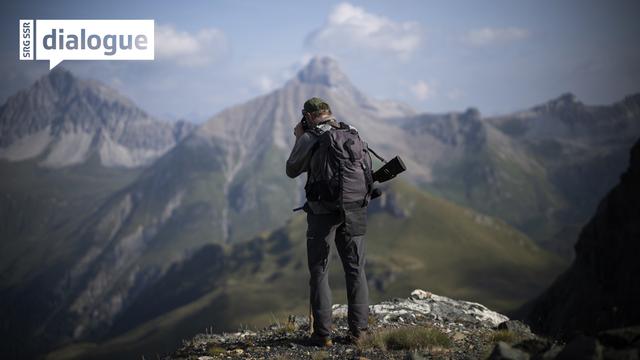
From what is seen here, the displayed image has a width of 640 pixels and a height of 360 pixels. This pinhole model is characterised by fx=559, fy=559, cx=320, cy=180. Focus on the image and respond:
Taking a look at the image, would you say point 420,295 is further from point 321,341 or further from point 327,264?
point 327,264

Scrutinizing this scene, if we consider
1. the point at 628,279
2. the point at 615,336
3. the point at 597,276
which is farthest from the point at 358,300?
the point at 597,276

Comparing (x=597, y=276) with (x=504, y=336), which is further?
(x=597, y=276)

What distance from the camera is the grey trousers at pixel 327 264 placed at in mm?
12852

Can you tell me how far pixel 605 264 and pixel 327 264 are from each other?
147558 mm

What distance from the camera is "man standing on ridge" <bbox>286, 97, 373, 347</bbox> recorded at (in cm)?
1252

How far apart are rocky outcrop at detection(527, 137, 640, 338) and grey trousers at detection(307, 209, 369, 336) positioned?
115 meters

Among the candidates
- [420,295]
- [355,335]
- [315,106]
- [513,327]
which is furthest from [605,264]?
[315,106]

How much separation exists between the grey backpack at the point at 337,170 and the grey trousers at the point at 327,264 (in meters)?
0.53

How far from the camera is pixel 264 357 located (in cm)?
1256

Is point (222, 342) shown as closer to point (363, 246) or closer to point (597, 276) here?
point (363, 246)

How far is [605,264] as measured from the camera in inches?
5541

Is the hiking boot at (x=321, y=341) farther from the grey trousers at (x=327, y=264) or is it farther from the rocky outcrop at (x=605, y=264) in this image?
the rocky outcrop at (x=605, y=264)

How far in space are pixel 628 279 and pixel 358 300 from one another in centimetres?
13045

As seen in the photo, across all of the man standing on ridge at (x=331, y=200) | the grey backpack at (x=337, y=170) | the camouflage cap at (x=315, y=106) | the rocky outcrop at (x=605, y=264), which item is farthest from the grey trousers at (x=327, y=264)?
the rocky outcrop at (x=605, y=264)
